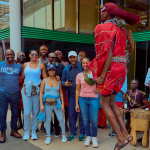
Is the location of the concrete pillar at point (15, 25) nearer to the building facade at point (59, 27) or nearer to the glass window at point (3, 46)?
the building facade at point (59, 27)

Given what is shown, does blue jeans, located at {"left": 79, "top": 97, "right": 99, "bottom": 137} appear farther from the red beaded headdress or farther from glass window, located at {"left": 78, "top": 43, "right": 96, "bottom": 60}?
glass window, located at {"left": 78, "top": 43, "right": 96, "bottom": 60}

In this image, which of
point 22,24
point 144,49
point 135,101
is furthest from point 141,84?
point 22,24

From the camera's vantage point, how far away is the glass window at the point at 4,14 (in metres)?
8.63

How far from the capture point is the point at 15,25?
8031mm

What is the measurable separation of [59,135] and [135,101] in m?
2.19

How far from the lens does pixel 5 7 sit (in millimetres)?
8742

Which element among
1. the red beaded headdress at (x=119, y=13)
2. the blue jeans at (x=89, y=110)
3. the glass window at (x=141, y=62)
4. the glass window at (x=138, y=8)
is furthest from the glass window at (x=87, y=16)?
the red beaded headdress at (x=119, y=13)

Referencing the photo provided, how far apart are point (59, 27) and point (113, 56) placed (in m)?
7.57

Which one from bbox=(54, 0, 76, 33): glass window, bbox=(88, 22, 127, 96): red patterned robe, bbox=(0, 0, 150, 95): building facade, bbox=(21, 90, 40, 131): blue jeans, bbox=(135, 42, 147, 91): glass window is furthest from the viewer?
bbox=(54, 0, 76, 33): glass window

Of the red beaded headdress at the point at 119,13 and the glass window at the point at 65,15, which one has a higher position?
the glass window at the point at 65,15

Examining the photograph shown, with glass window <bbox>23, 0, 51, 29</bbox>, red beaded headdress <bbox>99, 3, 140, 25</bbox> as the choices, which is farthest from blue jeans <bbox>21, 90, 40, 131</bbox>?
glass window <bbox>23, 0, 51, 29</bbox>

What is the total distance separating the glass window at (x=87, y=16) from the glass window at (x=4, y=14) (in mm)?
4066

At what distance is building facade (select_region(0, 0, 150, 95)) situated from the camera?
8.29 m

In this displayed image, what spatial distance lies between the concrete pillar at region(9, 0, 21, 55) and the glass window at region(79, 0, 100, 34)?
150 inches
